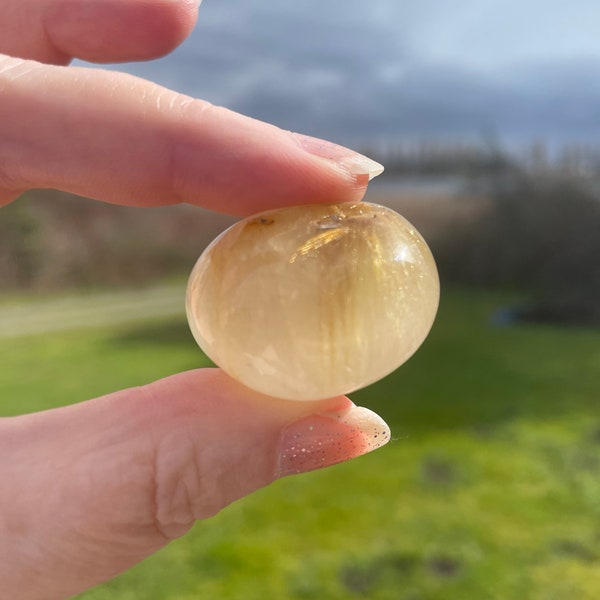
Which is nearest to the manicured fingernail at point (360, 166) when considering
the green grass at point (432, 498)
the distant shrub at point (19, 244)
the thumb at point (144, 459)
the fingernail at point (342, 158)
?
the fingernail at point (342, 158)

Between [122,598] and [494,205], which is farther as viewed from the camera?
[494,205]

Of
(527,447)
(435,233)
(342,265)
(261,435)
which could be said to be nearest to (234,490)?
(261,435)

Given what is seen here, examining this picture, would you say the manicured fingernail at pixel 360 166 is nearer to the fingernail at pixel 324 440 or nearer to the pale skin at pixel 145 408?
the pale skin at pixel 145 408

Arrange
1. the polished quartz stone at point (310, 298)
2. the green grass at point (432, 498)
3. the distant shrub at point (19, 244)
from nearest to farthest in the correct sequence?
the polished quartz stone at point (310, 298), the green grass at point (432, 498), the distant shrub at point (19, 244)

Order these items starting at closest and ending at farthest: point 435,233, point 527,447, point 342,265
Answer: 1. point 342,265
2. point 527,447
3. point 435,233

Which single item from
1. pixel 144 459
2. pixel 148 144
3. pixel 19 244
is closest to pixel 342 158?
pixel 148 144

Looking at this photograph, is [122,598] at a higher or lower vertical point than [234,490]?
lower

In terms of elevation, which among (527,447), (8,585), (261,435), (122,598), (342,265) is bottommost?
(122,598)

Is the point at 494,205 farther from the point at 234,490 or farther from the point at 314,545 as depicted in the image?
the point at 234,490

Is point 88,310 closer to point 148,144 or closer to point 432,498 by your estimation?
point 432,498
